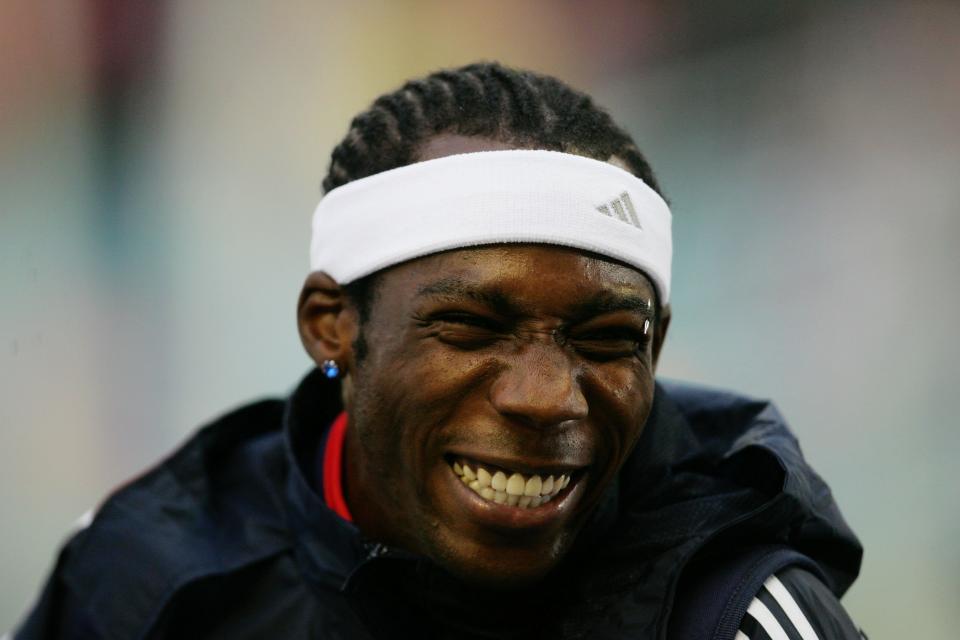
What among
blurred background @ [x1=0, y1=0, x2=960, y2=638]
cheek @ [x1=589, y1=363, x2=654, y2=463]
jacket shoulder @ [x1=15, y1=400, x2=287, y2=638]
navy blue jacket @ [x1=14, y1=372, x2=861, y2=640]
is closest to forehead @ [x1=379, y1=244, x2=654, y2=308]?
cheek @ [x1=589, y1=363, x2=654, y2=463]

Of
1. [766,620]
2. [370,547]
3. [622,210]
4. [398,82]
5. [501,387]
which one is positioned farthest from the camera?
[398,82]

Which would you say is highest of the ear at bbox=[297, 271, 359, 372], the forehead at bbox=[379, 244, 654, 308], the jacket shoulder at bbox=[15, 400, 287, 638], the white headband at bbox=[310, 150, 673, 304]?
the white headband at bbox=[310, 150, 673, 304]

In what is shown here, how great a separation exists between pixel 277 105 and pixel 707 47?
2004mm

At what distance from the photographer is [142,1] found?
4.86m

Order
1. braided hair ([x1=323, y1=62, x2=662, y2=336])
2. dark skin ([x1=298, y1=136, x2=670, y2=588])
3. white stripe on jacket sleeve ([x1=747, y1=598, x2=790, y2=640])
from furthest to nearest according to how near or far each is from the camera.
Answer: braided hair ([x1=323, y1=62, x2=662, y2=336])
dark skin ([x1=298, y1=136, x2=670, y2=588])
white stripe on jacket sleeve ([x1=747, y1=598, x2=790, y2=640])

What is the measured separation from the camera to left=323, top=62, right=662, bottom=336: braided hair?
2.08m

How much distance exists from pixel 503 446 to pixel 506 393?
0.30 ft

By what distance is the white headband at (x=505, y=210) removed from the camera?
1.96 metres

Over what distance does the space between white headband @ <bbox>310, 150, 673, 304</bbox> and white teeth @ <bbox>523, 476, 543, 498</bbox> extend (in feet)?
1.30

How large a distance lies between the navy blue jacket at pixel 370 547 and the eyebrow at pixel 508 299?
1.12 ft

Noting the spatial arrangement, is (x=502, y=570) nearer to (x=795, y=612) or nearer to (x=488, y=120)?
(x=795, y=612)

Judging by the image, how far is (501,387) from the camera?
193 centimetres

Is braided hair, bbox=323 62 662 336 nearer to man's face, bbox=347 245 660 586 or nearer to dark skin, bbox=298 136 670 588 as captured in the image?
dark skin, bbox=298 136 670 588

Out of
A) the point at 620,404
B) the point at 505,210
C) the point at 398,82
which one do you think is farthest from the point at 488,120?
the point at 398,82
